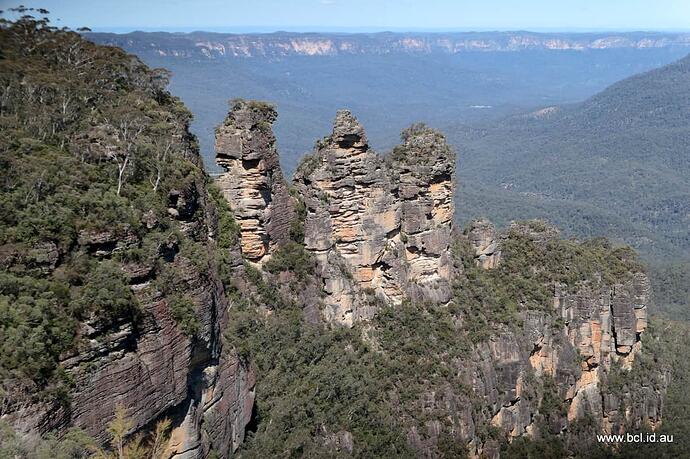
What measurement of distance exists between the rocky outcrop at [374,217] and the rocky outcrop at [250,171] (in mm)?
2313

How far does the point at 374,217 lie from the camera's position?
30875 mm

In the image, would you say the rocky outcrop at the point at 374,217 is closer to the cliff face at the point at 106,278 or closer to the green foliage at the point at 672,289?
the cliff face at the point at 106,278

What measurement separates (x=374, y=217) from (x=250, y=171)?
6.49 metres

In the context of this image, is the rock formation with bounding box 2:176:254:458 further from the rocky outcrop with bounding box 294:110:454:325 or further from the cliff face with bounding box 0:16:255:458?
the rocky outcrop with bounding box 294:110:454:325

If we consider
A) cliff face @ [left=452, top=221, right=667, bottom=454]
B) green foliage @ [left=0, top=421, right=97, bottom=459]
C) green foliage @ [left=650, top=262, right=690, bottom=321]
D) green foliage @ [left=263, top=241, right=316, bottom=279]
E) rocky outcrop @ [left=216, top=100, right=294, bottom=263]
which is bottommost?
green foliage @ [left=650, top=262, right=690, bottom=321]

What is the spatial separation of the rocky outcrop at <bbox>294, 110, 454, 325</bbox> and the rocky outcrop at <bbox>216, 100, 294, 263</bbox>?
2313mm

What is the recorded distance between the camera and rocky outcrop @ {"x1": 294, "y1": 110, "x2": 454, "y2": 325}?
30125 millimetres

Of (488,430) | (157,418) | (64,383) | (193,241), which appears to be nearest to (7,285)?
(64,383)

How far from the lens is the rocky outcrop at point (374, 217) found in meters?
30.1

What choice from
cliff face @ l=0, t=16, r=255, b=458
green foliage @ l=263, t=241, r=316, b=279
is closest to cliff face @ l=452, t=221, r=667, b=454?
green foliage @ l=263, t=241, r=316, b=279

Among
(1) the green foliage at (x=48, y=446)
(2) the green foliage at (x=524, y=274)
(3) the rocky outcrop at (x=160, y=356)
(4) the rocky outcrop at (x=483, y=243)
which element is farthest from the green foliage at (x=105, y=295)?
(4) the rocky outcrop at (x=483, y=243)

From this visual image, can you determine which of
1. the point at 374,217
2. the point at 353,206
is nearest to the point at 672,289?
the point at 374,217

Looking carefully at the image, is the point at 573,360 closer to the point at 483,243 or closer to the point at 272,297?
the point at 483,243

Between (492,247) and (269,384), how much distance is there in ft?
56.0
